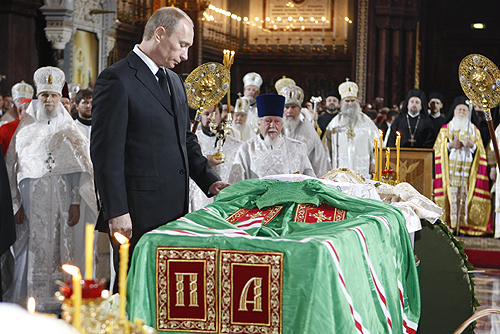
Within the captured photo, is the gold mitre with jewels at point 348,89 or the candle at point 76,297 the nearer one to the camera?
the candle at point 76,297

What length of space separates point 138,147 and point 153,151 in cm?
7

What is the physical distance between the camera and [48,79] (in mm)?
5996

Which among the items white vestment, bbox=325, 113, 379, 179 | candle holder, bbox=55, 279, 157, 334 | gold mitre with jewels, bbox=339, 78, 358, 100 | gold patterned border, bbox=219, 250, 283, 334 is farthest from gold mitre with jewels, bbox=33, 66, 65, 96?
candle holder, bbox=55, 279, 157, 334

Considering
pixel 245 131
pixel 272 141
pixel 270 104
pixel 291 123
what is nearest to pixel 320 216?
pixel 270 104

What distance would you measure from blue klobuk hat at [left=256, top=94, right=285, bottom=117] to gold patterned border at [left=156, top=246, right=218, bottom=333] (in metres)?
2.98

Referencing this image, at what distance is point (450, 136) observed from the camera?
1020 cm

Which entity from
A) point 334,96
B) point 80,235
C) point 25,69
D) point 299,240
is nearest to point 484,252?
point 80,235

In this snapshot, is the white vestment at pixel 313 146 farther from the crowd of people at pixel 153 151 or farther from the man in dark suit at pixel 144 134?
the man in dark suit at pixel 144 134

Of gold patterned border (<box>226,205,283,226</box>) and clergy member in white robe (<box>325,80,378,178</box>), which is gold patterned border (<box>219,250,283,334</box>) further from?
clergy member in white robe (<box>325,80,378,178</box>)

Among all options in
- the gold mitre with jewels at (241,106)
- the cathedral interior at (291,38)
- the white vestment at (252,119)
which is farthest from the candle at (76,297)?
the cathedral interior at (291,38)

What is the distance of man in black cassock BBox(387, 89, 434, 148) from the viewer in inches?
422

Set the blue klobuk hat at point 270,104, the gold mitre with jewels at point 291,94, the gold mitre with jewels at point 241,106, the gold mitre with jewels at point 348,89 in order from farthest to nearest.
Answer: the gold mitre with jewels at point 348,89 < the gold mitre with jewels at point 241,106 < the gold mitre with jewels at point 291,94 < the blue klobuk hat at point 270,104

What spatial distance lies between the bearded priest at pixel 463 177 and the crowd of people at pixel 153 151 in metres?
0.01

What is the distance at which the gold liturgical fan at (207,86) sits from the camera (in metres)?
5.06
